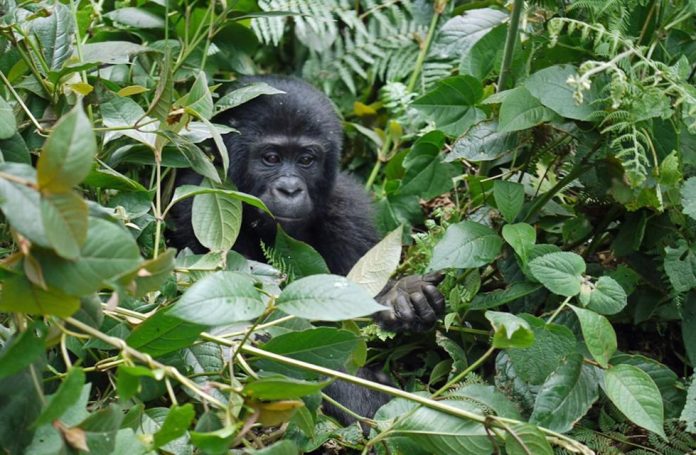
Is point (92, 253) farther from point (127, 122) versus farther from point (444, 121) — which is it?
point (444, 121)

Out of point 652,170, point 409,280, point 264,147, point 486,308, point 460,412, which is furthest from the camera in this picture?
point 264,147

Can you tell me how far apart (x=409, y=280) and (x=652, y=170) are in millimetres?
1032

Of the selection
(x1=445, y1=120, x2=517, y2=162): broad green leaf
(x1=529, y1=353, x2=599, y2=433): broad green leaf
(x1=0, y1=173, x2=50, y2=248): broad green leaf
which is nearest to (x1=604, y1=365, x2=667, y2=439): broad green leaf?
(x1=529, y1=353, x2=599, y2=433): broad green leaf

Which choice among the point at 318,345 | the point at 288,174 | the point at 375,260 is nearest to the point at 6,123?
the point at 318,345

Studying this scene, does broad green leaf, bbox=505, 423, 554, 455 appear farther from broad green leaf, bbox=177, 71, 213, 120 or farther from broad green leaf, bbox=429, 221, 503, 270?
broad green leaf, bbox=177, 71, 213, 120

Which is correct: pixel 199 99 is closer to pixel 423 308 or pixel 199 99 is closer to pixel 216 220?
pixel 216 220

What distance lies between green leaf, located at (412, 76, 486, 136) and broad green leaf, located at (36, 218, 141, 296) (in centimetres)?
162

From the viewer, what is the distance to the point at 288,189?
157 inches

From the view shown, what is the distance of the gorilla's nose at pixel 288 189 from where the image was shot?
399 cm

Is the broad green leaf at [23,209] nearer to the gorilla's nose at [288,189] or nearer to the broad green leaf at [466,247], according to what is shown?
the broad green leaf at [466,247]

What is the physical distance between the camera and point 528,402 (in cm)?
299

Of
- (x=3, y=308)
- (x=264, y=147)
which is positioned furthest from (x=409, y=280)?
(x=3, y=308)

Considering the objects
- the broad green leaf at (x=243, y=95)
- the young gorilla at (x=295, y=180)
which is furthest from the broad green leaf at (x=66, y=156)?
the young gorilla at (x=295, y=180)

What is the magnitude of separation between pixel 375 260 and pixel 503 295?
1.94 feet
